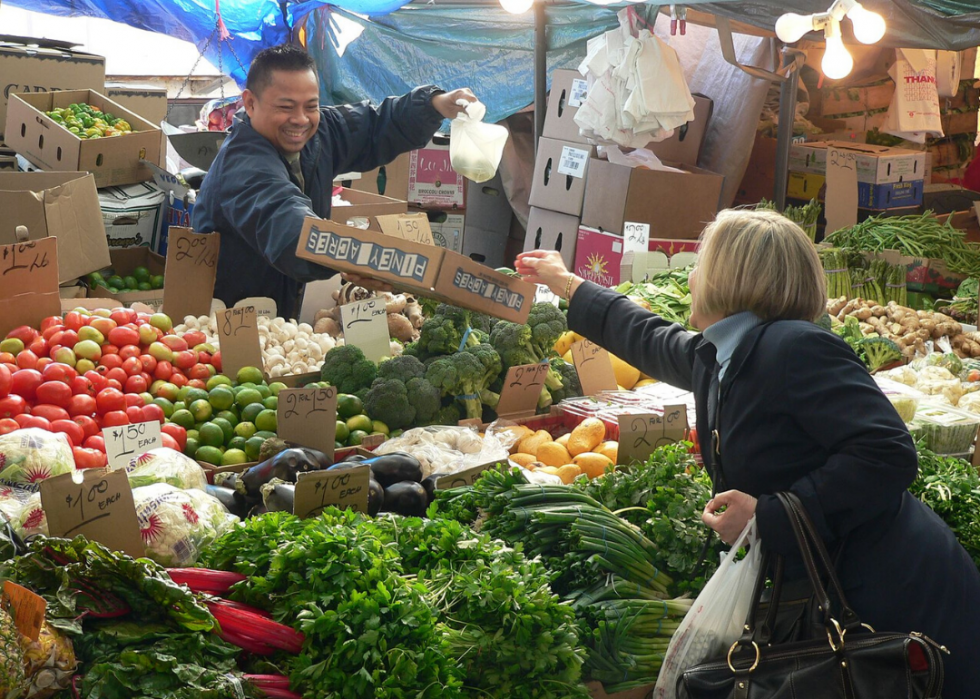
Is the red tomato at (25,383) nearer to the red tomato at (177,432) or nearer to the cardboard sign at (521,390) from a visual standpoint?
the red tomato at (177,432)

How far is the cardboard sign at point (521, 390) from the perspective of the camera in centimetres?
343

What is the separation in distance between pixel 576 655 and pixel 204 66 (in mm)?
12122

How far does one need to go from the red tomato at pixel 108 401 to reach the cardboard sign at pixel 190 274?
0.88 metres

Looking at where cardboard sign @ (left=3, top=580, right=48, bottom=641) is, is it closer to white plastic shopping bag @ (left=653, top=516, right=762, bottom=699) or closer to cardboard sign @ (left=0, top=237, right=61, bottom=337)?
white plastic shopping bag @ (left=653, top=516, right=762, bottom=699)

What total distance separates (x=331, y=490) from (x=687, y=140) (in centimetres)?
558

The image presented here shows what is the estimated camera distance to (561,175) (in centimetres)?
709

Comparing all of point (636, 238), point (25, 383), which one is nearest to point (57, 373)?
point (25, 383)

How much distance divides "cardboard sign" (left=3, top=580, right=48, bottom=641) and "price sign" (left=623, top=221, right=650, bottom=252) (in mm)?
4323

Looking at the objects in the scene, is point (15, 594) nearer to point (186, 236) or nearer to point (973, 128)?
point (186, 236)

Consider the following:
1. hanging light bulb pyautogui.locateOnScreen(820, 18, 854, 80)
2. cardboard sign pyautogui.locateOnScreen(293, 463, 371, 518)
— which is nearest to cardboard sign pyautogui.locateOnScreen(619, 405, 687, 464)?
cardboard sign pyautogui.locateOnScreen(293, 463, 371, 518)

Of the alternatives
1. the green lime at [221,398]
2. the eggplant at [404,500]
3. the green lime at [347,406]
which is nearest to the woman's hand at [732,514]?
the eggplant at [404,500]

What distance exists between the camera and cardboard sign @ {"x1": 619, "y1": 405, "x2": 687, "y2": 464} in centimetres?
285

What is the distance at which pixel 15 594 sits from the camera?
1.58 meters

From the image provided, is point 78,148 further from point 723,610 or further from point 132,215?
point 723,610
